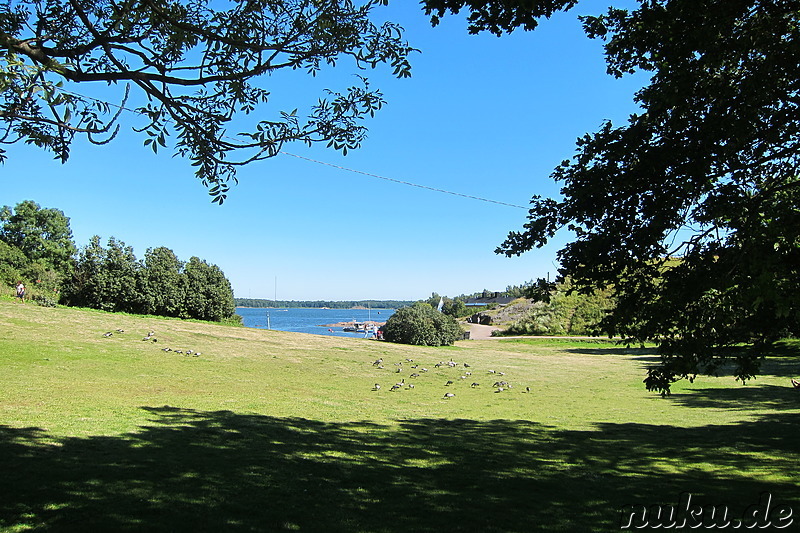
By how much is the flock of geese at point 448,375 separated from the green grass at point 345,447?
0.34 m

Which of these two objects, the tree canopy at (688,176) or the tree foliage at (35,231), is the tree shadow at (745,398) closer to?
the tree canopy at (688,176)

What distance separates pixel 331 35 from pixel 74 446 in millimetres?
6387

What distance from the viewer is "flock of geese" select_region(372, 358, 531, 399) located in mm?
16523

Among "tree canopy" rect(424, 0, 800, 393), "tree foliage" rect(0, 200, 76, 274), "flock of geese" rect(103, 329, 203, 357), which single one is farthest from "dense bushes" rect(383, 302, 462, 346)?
"tree foliage" rect(0, 200, 76, 274)

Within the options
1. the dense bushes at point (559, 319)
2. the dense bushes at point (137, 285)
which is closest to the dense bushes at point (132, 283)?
the dense bushes at point (137, 285)

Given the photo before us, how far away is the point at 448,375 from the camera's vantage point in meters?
19.9

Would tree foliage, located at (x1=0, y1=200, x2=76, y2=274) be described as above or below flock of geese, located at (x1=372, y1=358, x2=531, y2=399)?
above

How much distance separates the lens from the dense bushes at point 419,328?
3359cm

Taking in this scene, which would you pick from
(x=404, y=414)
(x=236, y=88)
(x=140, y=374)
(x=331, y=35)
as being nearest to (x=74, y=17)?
(x=236, y=88)

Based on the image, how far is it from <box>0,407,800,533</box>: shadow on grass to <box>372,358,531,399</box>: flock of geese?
6.54m

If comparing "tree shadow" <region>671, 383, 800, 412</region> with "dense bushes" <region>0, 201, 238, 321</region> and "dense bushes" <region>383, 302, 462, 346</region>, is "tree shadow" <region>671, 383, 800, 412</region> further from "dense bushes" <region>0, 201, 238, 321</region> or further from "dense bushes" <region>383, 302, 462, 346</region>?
"dense bushes" <region>0, 201, 238, 321</region>

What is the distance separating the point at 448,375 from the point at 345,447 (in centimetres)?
1208

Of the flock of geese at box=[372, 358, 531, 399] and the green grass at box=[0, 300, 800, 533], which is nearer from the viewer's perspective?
the green grass at box=[0, 300, 800, 533]

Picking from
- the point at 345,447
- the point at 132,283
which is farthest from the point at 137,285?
the point at 345,447
